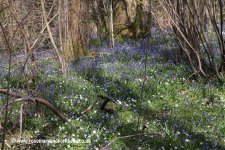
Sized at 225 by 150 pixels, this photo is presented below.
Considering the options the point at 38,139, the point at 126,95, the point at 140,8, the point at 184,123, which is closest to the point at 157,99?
the point at 126,95

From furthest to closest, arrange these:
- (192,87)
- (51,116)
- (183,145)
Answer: (192,87) → (51,116) → (183,145)

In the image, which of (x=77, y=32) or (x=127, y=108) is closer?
(x=127, y=108)

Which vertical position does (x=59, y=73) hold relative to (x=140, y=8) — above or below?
below

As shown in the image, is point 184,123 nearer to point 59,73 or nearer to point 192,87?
point 192,87

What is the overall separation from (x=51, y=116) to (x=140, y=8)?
11.4 m

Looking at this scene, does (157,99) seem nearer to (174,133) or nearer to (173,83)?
(173,83)

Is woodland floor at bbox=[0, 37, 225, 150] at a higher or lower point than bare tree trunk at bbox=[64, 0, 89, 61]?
lower

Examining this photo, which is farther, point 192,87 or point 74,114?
point 192,87

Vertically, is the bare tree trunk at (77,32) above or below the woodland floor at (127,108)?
above

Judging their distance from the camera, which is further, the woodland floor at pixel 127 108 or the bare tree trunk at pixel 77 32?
the bare tree trunk at pixel 77 32

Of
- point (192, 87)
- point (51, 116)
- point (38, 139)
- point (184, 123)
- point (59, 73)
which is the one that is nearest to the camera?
point (38, 139)

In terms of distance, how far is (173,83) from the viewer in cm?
721

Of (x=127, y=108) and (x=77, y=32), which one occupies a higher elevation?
(x=77, y=32)

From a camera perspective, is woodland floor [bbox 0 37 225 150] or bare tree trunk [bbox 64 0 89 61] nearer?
woodland floor [bbox 0 37 225 150]
